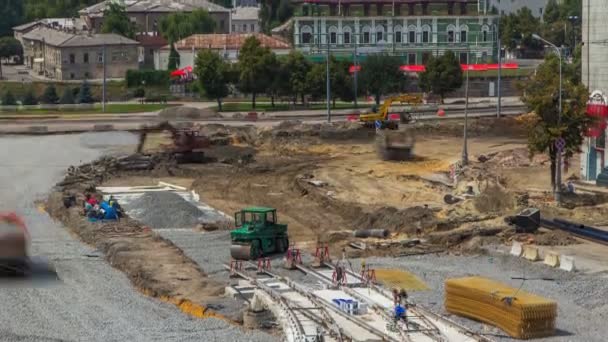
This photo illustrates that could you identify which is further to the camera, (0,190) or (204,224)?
(0,190)

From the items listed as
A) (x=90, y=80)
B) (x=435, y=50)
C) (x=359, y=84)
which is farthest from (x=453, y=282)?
(x=90, y=80)

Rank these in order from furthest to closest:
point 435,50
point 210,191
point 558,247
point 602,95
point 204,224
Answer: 1. point 435,50
2. point 210,191
3. point 602,95
4. point 204,224
5. point 558,247

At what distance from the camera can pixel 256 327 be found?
34250 mm

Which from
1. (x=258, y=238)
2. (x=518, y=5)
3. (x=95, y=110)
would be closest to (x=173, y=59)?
(x=95, y=110)

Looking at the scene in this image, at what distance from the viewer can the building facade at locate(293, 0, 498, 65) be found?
125312 mm

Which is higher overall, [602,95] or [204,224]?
[602,95]

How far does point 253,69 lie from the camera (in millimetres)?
107250

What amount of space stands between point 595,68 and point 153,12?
109 meters

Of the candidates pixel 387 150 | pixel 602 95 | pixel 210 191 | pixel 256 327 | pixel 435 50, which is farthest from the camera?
pixel 435 50

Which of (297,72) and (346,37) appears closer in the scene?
(297,72)

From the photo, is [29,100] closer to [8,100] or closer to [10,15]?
[8,100]

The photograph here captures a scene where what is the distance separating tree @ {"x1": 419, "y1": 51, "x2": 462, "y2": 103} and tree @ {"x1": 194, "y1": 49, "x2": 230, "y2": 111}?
676 inches

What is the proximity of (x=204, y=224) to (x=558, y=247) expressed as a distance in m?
14.8

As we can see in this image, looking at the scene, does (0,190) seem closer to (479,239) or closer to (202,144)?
(202,144)
